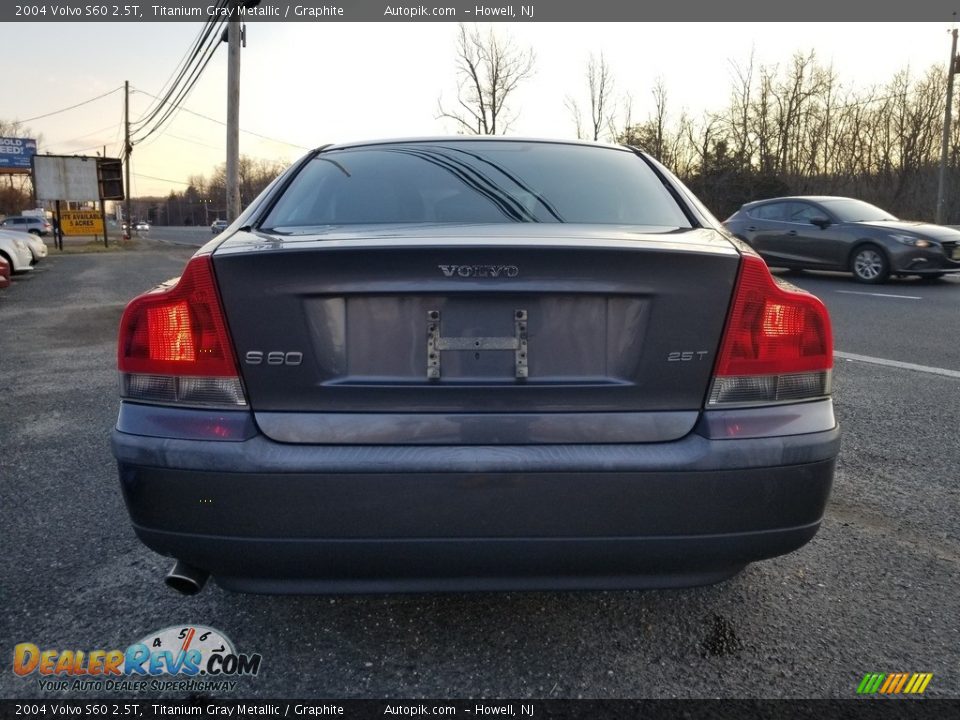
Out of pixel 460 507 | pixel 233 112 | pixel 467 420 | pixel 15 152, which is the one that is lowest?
pixel 460 507

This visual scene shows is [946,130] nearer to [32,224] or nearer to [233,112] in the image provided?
[233,112]

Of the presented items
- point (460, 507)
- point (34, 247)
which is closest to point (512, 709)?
point (460, 507)

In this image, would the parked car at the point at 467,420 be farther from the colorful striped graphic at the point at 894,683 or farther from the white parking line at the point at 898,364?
the white parking line at the point at 898,364

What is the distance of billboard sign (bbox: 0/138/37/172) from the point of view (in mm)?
76000

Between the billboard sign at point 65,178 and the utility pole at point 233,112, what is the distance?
20782 mm

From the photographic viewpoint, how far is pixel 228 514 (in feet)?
5.86

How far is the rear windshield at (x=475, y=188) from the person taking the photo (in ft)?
7.74

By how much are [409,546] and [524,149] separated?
1.74 metres

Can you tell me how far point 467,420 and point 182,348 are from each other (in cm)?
76

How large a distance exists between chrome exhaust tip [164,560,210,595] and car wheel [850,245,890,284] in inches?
485

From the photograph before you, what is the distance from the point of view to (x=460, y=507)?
69.6 inches

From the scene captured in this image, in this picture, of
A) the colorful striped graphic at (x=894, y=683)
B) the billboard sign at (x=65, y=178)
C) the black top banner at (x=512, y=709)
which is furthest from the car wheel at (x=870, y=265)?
the billboard sign at (x=65, y=178)

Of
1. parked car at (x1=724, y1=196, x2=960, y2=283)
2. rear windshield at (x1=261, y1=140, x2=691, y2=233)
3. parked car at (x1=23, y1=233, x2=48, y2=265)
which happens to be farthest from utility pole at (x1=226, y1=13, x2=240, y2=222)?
rear windshield at (x1=261, y1=140, x2=691, y2=233)

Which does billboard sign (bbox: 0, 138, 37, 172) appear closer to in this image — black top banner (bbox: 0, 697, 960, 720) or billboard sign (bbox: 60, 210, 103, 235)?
billboard sign (bbox: 60, 210, 103, 235)
